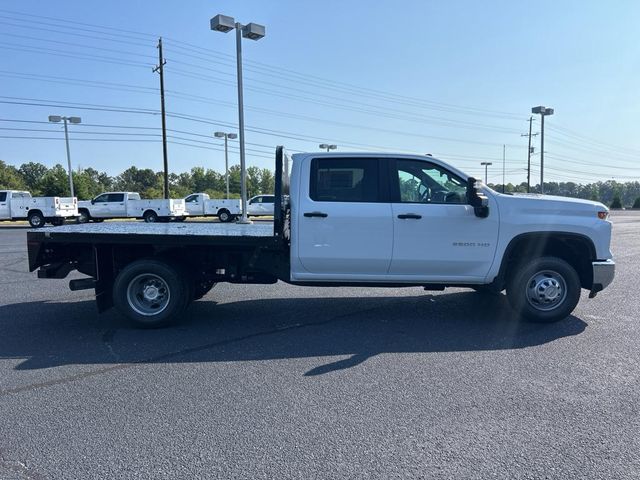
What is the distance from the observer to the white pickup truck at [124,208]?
30406mm

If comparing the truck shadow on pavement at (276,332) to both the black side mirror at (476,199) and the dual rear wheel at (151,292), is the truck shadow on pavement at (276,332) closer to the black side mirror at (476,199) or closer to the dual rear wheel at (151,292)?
the dual rear wheel at (151,292)

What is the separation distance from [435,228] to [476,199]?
0.57 m

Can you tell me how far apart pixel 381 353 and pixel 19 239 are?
57.4ft

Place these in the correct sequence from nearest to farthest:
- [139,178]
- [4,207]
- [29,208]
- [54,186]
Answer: [4,207] → [29,208] → [54,186] → [139,178]

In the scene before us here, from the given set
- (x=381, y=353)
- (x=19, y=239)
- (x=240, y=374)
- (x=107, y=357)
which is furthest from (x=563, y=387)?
(x=19, y=239)

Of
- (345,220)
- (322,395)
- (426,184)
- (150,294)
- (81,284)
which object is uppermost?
(426,184)

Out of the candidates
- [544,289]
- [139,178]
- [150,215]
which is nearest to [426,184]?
[544,289]

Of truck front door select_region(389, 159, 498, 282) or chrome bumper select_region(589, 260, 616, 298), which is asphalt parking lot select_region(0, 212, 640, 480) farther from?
truck front door select_region(389, 159, 498, 282)

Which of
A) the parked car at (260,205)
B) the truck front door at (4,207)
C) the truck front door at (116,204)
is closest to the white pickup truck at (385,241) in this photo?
the truck front door at (4,207)

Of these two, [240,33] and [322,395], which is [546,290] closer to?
[322,395]

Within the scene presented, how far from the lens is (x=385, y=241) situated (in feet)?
19.3

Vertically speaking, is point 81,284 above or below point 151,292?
above

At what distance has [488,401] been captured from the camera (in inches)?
154

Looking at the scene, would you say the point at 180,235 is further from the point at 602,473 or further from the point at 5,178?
the point at 5,178
